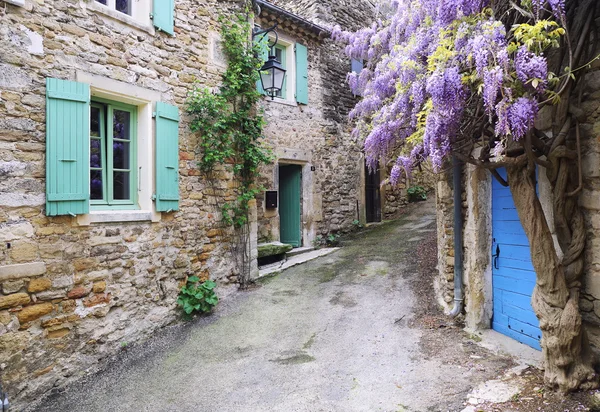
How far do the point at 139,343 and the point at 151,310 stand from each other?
0.37 metres

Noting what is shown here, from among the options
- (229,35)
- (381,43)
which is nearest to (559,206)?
(229,35)

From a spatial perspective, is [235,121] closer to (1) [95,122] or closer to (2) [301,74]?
(1) [95,122]

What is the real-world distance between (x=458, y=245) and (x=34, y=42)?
4629 millimetres

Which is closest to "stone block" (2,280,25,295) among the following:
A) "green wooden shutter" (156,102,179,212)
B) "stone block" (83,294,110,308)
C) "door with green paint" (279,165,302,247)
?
"stone block" (83,294,110,308)

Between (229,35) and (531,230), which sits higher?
(229,35)

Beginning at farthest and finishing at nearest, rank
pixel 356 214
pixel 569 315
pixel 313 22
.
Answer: pixel 356 214 < pixel 313 22 < pixel 569 315

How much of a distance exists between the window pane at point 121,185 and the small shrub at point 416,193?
26.1 ft

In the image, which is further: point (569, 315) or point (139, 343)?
point (139, 343)

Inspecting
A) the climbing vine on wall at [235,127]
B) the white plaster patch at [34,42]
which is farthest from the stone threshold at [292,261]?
the white plaster patch at [34,42]

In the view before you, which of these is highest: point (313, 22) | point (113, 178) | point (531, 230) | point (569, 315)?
point (313, 22)

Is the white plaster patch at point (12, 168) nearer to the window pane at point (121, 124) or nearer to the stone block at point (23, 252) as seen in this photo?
the stone block at point (23, 252)

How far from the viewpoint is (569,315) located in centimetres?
287

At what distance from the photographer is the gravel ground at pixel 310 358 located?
3246 millimetres

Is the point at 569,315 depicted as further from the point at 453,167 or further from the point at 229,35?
the point at 229,35
